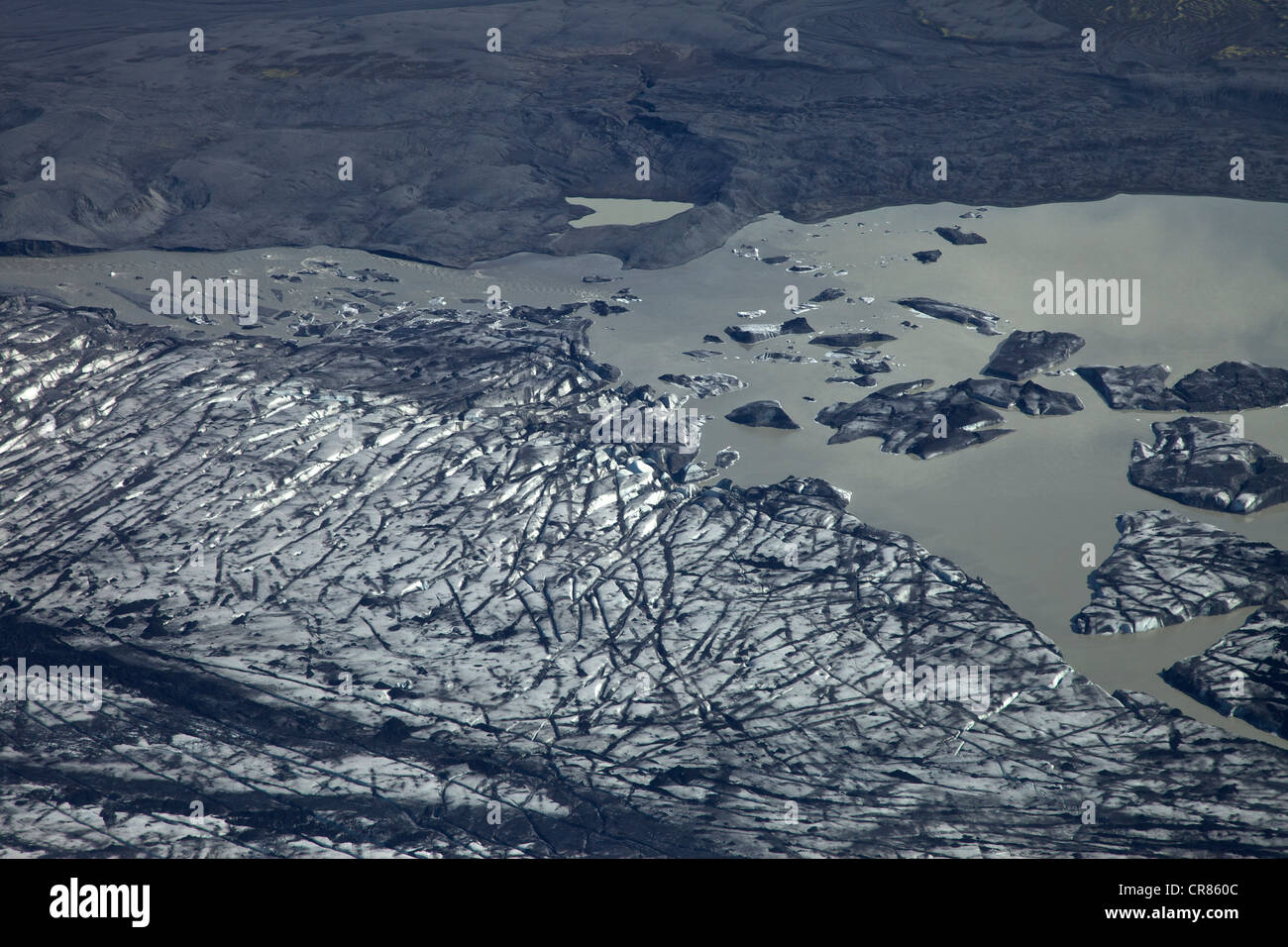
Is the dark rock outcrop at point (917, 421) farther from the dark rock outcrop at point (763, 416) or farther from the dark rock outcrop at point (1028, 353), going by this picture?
the dark rock outcrop at point (1028, 353)

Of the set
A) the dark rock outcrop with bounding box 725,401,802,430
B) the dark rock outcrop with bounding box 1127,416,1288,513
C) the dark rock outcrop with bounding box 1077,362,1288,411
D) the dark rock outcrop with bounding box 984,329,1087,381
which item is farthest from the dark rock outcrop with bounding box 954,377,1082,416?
the dark rock outcrop with bounding box 725,401,802,430

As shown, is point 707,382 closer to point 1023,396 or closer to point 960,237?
point 1023,396


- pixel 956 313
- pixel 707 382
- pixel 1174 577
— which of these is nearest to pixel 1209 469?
pixel 1174 577

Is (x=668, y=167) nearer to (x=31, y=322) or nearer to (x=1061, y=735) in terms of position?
(x=31, y=322)

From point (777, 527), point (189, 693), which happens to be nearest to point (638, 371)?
point (777, 527)

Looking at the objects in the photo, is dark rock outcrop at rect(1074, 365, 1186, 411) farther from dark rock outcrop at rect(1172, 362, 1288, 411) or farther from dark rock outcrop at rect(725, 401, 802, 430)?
dark rock outcrop at rect(725, 401, 802, 430)

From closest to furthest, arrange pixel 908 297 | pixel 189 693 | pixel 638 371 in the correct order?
1. pixel 189 693
2. pixel 638 371
3. pixel 908 297
